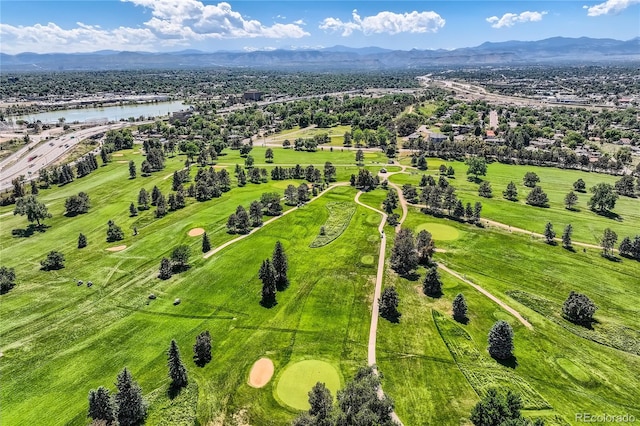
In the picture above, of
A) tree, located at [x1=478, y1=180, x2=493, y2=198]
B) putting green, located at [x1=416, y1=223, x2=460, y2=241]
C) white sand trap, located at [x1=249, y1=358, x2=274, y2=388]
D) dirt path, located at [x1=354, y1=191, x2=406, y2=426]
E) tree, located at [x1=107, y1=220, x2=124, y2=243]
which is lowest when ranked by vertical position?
white sand trap, located at [x1=249, y1=358, x2=274, y2=388]

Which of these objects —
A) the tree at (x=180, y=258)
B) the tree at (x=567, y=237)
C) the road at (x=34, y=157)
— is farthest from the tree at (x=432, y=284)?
the road at (x=34, y=157)

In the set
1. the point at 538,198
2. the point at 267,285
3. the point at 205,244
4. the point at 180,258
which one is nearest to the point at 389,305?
the point at 267,285

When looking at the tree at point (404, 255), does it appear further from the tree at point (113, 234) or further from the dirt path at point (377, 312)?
the tree at point (113, 234)

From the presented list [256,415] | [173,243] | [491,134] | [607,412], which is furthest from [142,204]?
[491,134]

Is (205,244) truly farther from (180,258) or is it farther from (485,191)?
(485,191)

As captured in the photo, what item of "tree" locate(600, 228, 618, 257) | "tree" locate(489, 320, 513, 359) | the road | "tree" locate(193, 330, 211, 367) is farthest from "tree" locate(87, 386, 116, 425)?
the road

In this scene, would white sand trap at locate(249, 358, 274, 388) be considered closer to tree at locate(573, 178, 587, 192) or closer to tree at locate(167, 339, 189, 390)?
tree at locate(167, 339, 189, 390)

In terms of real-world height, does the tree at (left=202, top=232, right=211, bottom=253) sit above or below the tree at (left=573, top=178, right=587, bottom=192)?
below
